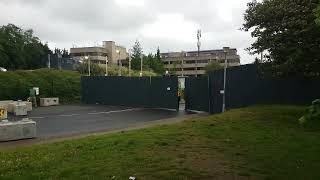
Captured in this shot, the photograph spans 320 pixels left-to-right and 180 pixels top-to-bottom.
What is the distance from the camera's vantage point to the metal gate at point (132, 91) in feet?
118

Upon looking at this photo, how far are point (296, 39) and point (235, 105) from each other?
27.0ft

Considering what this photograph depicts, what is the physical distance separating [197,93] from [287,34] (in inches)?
552

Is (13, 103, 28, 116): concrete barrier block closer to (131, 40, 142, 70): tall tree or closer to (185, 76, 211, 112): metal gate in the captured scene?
(185, 76, 211, 112): metal gate

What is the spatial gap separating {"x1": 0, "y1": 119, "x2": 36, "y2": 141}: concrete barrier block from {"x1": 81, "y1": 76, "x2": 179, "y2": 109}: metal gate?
16551 mm

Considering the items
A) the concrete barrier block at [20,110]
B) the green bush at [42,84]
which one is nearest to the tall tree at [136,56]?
the green bush at [42,84]

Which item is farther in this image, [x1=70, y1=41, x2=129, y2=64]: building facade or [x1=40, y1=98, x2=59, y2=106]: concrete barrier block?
[x1=70, y1=41, x2=129, y2=64]: building facade

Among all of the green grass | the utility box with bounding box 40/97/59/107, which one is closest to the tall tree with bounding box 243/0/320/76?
the green grass

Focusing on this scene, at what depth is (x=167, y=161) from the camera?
1102cm

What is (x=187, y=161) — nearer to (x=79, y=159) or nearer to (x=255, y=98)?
(x=79, y=159)

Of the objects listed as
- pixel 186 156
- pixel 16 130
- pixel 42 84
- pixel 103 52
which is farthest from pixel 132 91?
pixel 103 52

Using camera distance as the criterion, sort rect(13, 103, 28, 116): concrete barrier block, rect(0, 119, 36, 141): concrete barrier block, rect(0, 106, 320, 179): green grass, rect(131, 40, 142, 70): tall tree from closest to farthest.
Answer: rect(0, 106, 320, 179): green grass < rect(0, 119, 36, 141): concrete barrier block < rect(13, 103, 28, 116): concrete barrier block < rect(131, 40, 142, 70): tall tree

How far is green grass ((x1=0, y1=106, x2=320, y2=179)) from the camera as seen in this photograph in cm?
994

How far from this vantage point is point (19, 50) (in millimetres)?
74812

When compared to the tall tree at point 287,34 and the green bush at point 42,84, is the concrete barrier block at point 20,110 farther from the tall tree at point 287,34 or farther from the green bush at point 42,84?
the tall tree at point 287,34
